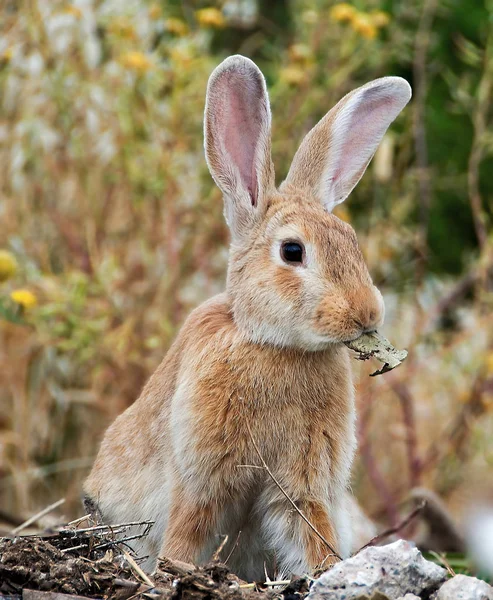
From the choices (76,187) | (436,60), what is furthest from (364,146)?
(436,60)

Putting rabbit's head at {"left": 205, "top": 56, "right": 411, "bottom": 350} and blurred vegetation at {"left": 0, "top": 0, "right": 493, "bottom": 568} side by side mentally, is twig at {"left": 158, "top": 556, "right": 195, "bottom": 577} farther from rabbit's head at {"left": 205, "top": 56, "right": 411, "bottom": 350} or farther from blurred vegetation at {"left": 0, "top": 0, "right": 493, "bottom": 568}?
blurred vegetation at {"left": 0, "top": 0, "right": 493, "bottom": 568}

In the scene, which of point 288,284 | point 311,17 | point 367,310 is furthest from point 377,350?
point 311,17

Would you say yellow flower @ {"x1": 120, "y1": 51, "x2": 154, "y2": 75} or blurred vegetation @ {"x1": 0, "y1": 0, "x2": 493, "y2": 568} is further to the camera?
blurred vegetation @ {"x1": 0, "y1": 0, "x2": 493, "y2": 568}

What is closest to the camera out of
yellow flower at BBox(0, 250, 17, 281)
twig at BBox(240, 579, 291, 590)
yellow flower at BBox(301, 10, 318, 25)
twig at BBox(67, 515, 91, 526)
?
twig at BBox(240, 579, 291, 590)

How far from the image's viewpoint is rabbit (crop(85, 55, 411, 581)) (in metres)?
3.21

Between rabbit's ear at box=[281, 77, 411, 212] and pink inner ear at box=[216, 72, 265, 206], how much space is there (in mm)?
176

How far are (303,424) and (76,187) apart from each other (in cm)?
332

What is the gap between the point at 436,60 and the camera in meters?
7.77

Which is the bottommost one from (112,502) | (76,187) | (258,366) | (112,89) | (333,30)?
(112,502)

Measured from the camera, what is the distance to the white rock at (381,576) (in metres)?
2.69

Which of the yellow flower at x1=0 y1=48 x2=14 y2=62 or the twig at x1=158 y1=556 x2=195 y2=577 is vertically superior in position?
the yellow flower at x1=0 y1=48 x2=14 y2=62

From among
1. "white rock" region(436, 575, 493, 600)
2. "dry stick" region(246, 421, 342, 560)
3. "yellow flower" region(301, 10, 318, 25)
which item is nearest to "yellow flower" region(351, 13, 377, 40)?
"yellow flower" region(301, 10, 318, 25)

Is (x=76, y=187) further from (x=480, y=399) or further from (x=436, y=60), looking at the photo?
(x=436, y=60)

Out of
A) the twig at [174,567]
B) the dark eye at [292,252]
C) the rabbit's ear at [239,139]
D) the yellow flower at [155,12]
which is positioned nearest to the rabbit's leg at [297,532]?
the twig at [174,567]
